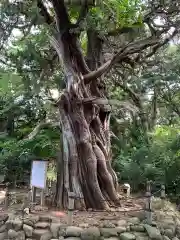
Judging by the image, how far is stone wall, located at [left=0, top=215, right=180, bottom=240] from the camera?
5.03 meters

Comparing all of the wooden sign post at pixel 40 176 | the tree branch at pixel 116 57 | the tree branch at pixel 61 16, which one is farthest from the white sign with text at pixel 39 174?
the tree branch at pixel 61 16

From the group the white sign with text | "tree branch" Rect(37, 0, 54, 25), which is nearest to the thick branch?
"tree branch" Rect(37, 0, 54, 25)

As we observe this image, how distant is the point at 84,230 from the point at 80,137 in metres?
2.30

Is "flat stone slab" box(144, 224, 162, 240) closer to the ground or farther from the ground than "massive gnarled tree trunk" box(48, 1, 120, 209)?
closer to the ground

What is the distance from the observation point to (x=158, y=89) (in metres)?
12.9

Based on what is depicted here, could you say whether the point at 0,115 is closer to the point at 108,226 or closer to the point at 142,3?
the point at 142,3

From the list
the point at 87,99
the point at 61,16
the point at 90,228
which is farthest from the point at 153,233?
the point at 61,16

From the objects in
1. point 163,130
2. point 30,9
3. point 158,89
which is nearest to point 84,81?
point 30,9

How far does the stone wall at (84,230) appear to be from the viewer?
16.5 feet

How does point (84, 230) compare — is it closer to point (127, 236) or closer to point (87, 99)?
point (127, 236)

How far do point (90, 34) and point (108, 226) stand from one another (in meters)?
4.72

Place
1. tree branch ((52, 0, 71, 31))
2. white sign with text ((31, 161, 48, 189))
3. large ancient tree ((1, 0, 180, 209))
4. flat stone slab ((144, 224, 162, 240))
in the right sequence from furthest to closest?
tree branch ((52, 0, 71, 31))
large ancient tree ((1, 0, 180, 209))
white sign with text ((31, 161, 48, 189))
flat stone slab ((144, 224, 162, 240))

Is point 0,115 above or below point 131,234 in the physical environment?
above

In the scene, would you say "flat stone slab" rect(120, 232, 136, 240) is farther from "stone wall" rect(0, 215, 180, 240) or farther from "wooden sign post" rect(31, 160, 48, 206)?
"wooden sign post" rect(31, 160, 48, 206)
